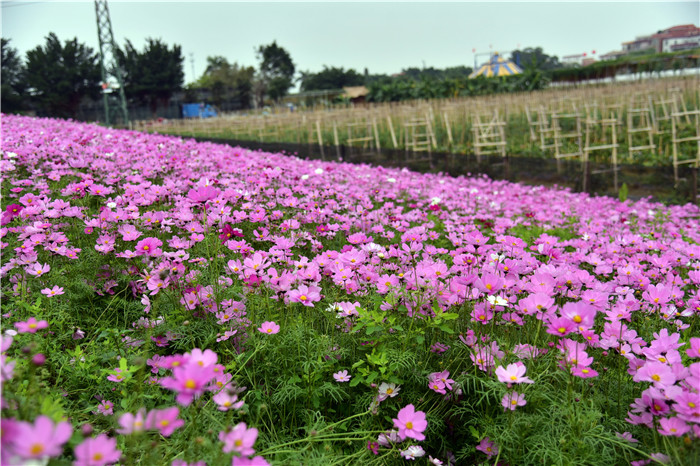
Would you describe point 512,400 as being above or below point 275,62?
below

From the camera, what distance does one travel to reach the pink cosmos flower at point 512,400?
1113mm

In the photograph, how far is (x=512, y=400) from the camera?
45.7 inches

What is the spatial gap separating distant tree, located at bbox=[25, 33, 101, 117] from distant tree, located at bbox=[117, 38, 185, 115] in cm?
450

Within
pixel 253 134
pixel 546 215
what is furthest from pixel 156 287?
pixel 253 134

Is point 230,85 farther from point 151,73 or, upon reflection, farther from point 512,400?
point 512,400

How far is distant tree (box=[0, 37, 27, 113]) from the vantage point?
106 ft

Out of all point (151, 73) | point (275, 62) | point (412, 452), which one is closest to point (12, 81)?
point (151, 73)

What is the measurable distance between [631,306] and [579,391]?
14.1 inches

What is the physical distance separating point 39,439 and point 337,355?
104 centimetres

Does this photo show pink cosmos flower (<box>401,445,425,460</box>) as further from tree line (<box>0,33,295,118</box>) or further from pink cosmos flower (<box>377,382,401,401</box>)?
tree line (<box>0,33,295,118</box>)

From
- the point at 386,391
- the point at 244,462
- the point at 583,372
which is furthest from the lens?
the point at 386,391

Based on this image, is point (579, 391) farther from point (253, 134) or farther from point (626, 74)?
point (626, 74)

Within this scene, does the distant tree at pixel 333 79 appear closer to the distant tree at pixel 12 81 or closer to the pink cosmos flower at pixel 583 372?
the distant tree at pixel 12 81

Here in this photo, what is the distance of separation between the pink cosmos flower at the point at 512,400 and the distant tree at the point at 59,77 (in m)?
42.9
